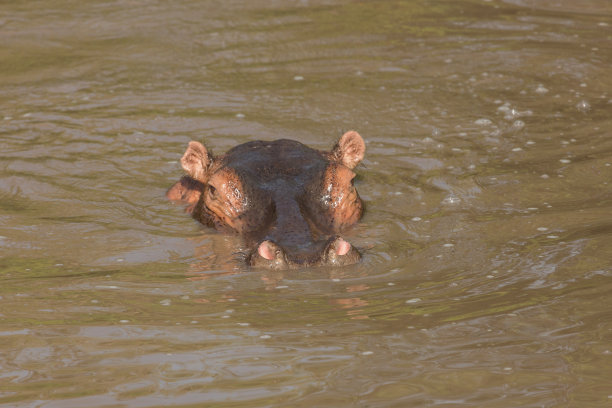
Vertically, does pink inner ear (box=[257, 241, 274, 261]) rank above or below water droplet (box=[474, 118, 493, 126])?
above

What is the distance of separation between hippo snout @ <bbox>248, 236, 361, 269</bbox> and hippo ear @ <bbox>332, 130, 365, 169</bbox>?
2195 millimetres

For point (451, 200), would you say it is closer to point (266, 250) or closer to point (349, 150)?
point (349, 150)

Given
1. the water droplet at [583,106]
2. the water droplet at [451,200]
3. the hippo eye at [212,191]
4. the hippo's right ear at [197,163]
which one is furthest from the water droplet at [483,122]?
the hippo eye at [212,191]

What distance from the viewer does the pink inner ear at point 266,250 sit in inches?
246

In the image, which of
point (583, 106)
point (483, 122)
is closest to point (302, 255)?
point (483, 122)

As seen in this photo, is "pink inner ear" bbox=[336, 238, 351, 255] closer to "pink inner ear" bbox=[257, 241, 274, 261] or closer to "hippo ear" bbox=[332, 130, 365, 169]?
"pink inner ear" bbox=[257, 241, 274, 261]

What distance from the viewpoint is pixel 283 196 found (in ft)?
23.9

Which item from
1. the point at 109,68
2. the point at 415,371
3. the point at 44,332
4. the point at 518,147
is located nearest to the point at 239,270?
the point at 44,332

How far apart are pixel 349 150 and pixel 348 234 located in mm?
1184

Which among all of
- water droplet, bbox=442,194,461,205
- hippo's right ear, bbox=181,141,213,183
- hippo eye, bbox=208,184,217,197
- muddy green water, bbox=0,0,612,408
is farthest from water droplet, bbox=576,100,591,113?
hippo eye, bbox=208,184,217,197

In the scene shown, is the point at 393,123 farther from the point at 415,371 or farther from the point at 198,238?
the point at 415,371

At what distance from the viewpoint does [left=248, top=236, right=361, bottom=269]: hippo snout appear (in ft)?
20.5

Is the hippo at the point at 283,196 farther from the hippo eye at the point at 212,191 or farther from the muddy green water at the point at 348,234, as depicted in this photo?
the muddy green water at the point at 348,234

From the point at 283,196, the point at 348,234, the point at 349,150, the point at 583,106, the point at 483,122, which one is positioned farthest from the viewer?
the point at 583,106
